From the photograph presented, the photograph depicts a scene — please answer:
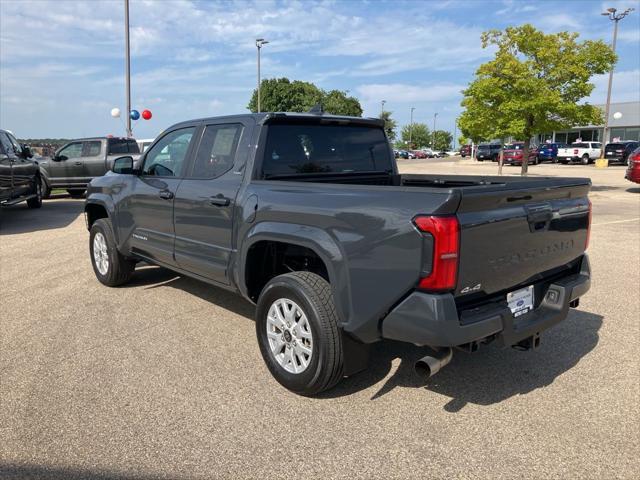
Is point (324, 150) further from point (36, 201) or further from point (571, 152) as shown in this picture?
point (571, 152)

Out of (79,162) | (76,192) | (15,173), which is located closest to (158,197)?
(15,173)

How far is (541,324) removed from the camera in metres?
3.21

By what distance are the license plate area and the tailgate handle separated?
392mm

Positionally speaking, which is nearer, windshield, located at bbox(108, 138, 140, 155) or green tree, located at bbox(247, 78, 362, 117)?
windshield, located at bbox(108, 138, 140, 155)

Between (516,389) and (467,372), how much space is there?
373mm

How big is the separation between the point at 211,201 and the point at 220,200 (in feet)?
0.41

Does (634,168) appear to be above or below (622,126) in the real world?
below

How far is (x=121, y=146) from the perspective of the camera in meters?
15.6

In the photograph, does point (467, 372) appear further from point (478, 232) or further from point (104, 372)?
point (104, 372)

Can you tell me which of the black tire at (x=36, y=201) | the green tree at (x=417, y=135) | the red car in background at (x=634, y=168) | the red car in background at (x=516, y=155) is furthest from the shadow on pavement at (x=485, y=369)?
the green tree at (x=417, y=135)

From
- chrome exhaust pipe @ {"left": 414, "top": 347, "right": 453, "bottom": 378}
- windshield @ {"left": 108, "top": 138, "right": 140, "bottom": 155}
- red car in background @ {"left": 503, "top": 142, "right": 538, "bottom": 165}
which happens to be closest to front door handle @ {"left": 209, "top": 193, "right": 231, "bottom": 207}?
chrome exhaust pipe @ {"left": 414, "top": 347, "right": 453, "bottom": 378}

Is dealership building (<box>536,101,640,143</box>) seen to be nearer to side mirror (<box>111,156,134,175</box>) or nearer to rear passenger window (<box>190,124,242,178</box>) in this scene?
side mirror (<box>111,156,134,175</box>)

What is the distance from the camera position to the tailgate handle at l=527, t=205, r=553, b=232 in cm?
309

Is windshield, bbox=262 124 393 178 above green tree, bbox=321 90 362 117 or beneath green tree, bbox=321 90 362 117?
beneath
